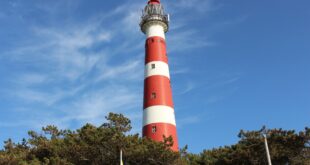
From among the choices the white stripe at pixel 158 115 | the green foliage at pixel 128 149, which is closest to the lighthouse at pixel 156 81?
the white stripe at pixel 158 115

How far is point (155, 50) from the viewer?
3672cm

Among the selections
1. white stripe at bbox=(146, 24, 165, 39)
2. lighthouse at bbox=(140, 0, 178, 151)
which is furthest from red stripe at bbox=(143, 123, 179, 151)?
white stripe at bbox=(146, 24, 165, 39)

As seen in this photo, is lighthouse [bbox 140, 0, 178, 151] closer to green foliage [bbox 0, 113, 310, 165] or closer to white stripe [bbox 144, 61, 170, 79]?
white stripe [bbox 144, 61, 170, 79]

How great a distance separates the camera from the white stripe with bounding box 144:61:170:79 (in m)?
35.4

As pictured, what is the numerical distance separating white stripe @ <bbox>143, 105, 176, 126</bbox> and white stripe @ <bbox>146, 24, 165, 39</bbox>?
808 cm

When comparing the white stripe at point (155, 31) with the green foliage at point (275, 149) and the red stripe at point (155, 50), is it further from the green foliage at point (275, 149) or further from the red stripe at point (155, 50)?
the green foliage at point (275, 149)

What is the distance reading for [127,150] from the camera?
25.9m

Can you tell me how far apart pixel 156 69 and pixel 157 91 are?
2.30 meters

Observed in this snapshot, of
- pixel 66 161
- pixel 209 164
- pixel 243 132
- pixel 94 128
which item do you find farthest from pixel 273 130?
pixel 66 161

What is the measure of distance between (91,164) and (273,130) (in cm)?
1346

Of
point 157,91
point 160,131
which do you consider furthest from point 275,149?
point 157,91

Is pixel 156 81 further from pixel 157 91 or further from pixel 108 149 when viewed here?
pixel 108 149

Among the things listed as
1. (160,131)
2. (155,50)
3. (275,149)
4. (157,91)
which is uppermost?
(155,50)

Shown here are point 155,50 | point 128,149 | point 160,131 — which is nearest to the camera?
point 128,149
